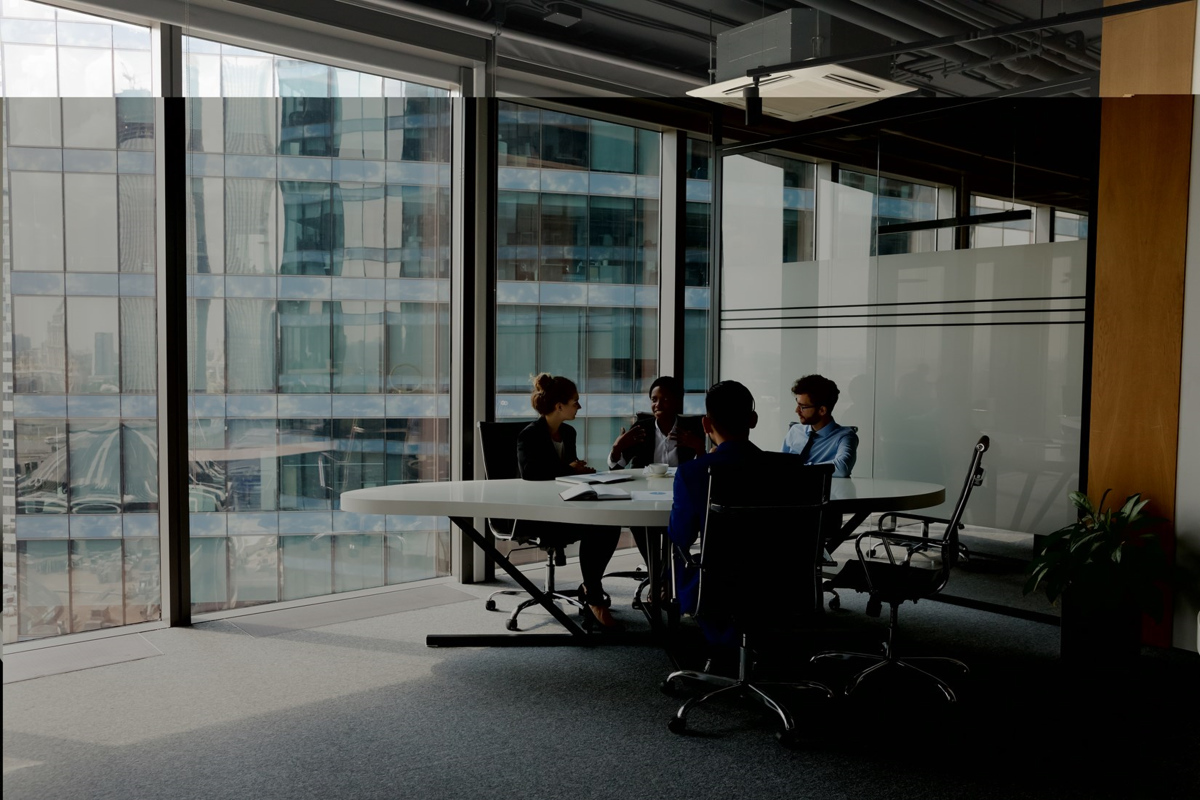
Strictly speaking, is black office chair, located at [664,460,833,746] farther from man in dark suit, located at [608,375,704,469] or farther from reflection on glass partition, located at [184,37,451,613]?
reflection on glass partition, located at [184,37,451,613]

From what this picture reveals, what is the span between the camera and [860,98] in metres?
4.35

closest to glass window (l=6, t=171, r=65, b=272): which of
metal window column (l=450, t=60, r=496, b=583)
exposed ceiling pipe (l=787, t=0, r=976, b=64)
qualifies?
metal window column (l=450, t=60, r=496, b=583)

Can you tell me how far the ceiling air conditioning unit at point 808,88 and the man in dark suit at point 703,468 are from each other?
1428 millimetres

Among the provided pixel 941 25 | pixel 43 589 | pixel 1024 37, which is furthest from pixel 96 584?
pixel 1024 37

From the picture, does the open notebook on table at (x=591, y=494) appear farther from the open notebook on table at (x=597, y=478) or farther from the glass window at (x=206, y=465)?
the glass window at (x=206, y=465)

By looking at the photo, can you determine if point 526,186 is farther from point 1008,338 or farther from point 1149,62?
point 1149,62

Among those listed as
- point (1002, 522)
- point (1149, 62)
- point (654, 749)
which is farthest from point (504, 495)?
point (1149, 62)

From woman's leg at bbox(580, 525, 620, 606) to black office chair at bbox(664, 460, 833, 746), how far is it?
56.4 inches

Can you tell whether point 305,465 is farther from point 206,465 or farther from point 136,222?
point 136,222

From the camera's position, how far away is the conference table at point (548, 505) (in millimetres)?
3743

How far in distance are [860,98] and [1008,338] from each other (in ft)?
5.29

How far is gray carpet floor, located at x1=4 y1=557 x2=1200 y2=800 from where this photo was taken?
2949 mm

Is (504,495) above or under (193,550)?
above

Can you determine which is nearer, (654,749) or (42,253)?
(654,749)
